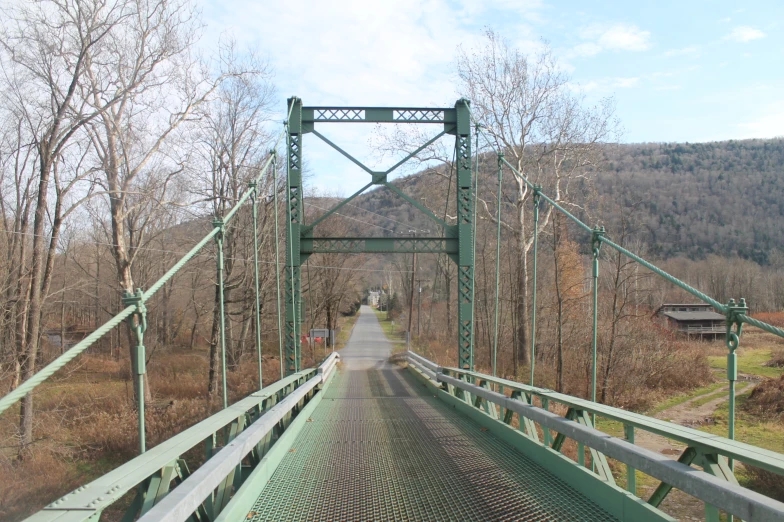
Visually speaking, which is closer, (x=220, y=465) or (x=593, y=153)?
(x=220, y=465)

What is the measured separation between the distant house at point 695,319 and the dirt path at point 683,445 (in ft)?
80.6

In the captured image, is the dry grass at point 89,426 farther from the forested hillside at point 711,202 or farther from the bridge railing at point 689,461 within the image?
the forested hillside at point 711,202

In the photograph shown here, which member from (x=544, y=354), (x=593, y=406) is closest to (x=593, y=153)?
(x=544, y=354)

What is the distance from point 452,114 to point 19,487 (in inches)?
581

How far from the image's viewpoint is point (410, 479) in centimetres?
505

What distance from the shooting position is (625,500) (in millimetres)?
3717

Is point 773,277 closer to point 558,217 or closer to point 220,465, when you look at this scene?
point 558,217

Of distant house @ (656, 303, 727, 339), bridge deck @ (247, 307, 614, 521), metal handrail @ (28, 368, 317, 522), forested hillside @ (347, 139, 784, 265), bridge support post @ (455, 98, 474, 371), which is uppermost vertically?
forested hillside @ (347, 139, 784, 265)

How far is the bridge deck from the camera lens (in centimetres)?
404

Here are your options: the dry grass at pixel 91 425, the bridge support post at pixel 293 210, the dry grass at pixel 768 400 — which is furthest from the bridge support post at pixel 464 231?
the dry grass at pixel 768 400

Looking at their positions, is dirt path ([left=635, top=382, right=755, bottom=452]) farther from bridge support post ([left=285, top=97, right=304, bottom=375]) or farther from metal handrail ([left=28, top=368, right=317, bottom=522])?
metal handrail ([left=28, top=368, right=317, bottom=522])

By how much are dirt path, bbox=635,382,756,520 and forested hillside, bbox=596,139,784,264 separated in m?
60.5

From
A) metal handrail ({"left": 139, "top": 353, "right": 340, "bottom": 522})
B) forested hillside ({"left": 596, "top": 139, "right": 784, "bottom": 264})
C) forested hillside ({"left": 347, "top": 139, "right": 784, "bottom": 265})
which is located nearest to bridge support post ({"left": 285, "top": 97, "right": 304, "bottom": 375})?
metal handrail ({"left": 139, "top": 353, "right": 340, "bottom": 522})

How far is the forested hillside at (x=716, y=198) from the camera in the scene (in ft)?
332
